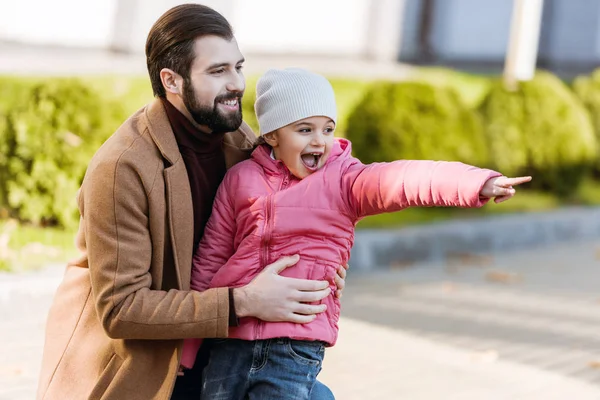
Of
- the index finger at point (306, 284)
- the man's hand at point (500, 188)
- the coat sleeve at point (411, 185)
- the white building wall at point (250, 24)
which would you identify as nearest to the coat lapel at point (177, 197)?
the index finger at point (306, 284)

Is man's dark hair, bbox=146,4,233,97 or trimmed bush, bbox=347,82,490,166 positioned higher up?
trimmed bush, bbox=347,82,490,166

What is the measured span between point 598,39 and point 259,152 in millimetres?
19743

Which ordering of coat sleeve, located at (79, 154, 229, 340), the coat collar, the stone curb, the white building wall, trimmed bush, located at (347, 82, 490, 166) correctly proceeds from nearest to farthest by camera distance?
coat sleeve, located at (79, 154, 229, 340) < the coat collar < the stone curb < trimmed bush, located at (347, 82, 490, 166) < the white building wall

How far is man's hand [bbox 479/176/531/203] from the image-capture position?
250 centimetres

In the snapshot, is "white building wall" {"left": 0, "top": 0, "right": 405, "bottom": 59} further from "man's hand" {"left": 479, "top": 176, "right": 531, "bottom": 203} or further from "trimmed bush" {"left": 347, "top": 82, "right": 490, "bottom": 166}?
"man's hand" {"left": 479, "top": 176, "right": 531, "bottom": 203}

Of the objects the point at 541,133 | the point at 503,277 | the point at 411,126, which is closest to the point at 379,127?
the point at 411,126

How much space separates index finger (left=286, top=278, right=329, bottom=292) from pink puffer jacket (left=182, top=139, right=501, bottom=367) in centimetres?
4

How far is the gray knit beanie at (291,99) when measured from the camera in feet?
9.34

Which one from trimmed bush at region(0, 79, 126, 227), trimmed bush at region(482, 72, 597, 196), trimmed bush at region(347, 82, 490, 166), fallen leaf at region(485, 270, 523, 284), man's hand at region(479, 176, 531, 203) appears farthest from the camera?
trimmed bush at region(482, 72, 597, 196)

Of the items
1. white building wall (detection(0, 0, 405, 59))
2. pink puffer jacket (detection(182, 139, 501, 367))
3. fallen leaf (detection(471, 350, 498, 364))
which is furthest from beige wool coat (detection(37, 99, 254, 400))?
white building wall (detection(0, 0, 405, 59))

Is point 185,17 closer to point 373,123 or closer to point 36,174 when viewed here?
point 36,174

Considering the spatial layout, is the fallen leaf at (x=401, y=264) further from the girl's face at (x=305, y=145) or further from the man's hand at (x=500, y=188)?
the man's hand at (x=500, y=188)

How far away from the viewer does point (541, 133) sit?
11297mm

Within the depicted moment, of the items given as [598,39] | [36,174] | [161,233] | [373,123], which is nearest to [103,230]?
[161,233]
